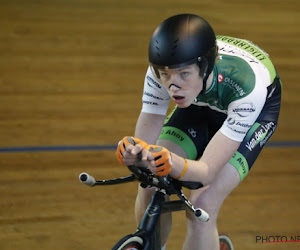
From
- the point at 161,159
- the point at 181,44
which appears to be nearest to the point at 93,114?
the point at 181,44

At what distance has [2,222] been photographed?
4.07m

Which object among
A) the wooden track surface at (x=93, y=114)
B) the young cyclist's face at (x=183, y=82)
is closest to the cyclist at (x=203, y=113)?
the young cyclist's face at (x=183, y=82)

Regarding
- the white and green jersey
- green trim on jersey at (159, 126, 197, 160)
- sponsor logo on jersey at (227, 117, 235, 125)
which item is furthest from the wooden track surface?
sponsor logo on jersey at (227, 117, 235, 125)

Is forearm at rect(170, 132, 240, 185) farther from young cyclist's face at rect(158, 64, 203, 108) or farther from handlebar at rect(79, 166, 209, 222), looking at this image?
young cyclist's face at rect(158, 64, 203, 108)

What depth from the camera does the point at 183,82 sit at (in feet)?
8.88

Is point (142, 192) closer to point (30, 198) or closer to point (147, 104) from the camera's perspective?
point (147, 104)

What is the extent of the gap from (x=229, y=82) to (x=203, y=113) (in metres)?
0.35

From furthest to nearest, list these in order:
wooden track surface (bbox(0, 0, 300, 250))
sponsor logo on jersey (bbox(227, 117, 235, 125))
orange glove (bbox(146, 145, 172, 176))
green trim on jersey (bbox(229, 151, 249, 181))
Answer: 1. wooden track surface (bbox(0, 0, 300, 250))
2. green trim on jersey (bbox(229, 151, 249, 181))
3. sponsor logo on jersey (bbox(227, 117, 235, 125))
4. orange glove (bbox(146, 145, 172, 176))

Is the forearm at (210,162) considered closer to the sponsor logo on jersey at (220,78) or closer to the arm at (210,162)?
the arm at (210,162)

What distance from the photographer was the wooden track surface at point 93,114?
13.5 feet

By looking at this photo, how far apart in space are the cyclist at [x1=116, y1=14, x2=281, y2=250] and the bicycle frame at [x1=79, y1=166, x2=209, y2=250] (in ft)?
0.16

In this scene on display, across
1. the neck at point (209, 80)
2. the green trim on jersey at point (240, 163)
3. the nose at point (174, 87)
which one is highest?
the nose at point (174, 87)

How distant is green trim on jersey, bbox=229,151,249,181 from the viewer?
3.05 metres

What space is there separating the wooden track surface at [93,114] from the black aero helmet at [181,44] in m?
1.61
